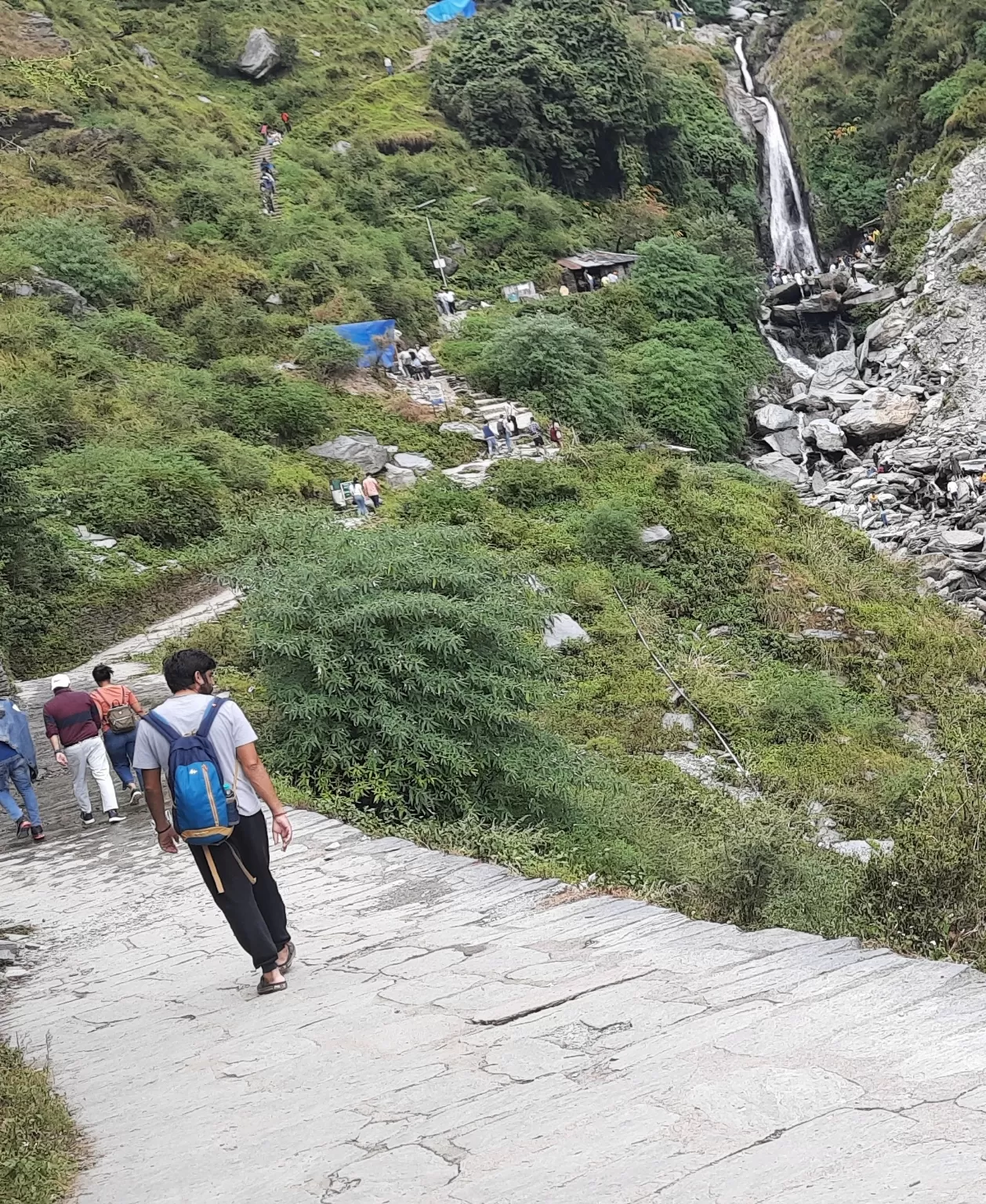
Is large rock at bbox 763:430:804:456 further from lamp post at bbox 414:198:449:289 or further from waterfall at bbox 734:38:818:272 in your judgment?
waterfall at bbox 734:38:818:272

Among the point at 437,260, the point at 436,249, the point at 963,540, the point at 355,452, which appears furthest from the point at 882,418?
the point at 436,249

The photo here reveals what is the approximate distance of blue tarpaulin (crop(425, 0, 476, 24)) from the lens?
49625 millimetres

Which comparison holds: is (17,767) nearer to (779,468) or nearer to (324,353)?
(324,353)

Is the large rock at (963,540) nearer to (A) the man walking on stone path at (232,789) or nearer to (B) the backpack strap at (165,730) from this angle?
(A) the man walking on stone path at (232,789)

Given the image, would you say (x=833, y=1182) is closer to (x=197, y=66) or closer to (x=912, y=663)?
(x=912, y=663)

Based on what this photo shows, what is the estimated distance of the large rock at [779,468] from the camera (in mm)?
24719

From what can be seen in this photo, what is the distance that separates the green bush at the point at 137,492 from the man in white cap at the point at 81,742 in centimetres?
796

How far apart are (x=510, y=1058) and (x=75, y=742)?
17.4ft

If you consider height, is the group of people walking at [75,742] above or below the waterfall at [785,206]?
below

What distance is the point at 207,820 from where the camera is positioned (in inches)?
164

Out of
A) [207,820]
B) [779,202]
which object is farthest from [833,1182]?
[779,202]

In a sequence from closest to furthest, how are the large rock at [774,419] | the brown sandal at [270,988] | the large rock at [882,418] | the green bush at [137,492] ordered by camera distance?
1. the brown sandal at [270,988]
2. the green bush at [137,492]
3. the large rock at [882,418]
4. the large rock at [774,419]

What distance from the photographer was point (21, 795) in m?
7.81

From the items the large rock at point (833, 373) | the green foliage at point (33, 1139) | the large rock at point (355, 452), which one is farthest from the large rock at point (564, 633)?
the large rock at point (833, 373)
